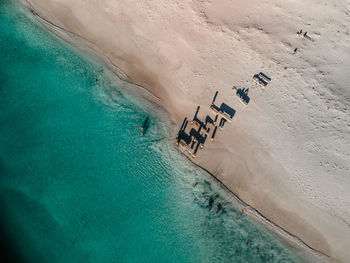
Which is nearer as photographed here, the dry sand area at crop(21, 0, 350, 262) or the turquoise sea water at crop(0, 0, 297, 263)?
the dry sand area at crop(21, 0, 350, 262)

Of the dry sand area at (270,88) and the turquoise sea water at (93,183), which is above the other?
the dry sand area at (270,88)

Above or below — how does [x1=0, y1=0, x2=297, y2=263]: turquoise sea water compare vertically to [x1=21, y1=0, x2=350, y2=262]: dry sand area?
below

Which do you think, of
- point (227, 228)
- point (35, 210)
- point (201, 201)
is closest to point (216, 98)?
point (201, 201)

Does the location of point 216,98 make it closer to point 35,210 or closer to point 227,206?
point 227,206

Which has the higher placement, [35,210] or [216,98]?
[216,98]
